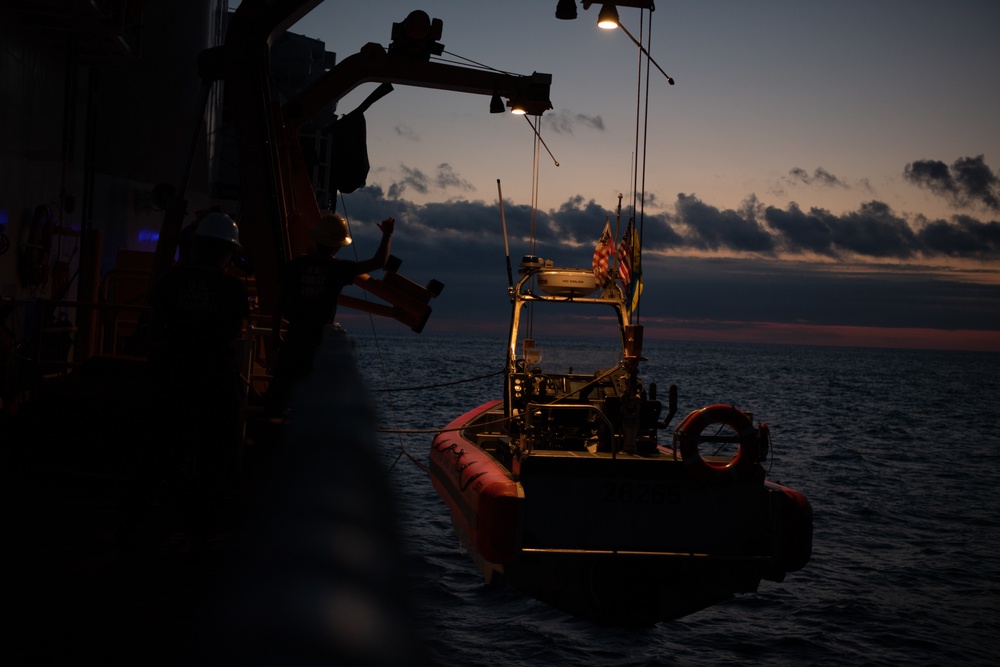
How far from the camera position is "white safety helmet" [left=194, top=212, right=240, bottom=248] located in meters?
5.28

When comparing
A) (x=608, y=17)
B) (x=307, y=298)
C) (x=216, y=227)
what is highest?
(x=608, y=17)

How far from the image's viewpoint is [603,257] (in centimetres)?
1294

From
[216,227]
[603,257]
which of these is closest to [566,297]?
[603,257]

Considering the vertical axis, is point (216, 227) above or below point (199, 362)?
above

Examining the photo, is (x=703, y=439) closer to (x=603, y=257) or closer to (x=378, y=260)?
(x=378, y=260)

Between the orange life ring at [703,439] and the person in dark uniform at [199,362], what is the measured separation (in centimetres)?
503

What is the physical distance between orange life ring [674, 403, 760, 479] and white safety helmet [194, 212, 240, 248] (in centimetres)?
517

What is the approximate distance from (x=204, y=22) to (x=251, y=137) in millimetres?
8854

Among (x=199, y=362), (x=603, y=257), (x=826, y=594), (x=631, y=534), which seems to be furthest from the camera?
(x=826, y=594)

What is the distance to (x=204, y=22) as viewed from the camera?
19.2 metres

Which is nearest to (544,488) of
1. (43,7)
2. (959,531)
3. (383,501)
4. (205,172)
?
(383,501)

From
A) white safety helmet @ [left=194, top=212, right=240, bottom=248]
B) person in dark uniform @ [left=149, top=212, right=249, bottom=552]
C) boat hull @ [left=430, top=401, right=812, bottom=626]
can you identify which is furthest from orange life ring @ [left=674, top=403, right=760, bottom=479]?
white safety helmet @ [left=194, top=212, right=240, bottom=248]

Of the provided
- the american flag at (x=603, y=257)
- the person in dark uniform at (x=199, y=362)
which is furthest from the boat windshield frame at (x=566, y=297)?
the person in dark uniform at (x=199, y=362)

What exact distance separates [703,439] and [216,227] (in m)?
5.43
